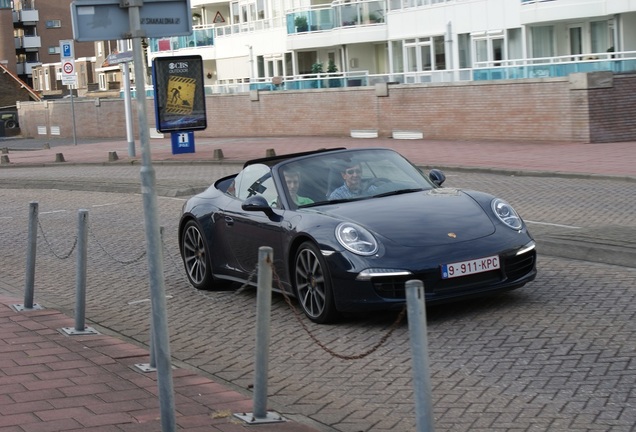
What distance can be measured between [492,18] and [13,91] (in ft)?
173

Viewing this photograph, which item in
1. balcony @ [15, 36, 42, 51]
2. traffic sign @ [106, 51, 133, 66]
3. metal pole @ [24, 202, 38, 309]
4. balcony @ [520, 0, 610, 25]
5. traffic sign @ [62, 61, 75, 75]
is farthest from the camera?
balcony @ [15, 36, 42, 51]

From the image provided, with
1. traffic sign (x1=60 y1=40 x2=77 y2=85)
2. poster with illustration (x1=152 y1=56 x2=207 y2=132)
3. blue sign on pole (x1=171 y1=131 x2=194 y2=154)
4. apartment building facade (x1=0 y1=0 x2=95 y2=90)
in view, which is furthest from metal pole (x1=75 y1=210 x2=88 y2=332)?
apartment building facade (x1=0 y1=0 x2=95 y2=90)

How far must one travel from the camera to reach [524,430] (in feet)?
19.4

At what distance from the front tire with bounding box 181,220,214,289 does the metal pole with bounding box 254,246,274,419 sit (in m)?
4.41

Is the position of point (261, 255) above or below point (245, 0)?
below

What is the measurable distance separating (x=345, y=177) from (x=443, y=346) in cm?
242

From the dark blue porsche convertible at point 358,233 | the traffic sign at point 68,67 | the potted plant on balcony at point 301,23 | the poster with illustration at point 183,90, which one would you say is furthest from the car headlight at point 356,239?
the potted plant on balcony at point 301,23

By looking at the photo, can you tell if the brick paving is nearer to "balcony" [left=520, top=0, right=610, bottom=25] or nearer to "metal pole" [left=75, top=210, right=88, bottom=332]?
"metal pole" [left=75, top=210, right=88, bottom=332]

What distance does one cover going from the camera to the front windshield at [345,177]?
32.0ft

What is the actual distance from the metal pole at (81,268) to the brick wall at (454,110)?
20906mm

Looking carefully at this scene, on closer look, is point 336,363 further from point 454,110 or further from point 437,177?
point 454,110

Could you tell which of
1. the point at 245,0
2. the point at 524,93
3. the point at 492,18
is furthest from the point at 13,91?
the point at 524,93

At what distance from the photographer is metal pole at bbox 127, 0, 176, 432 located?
5586 mm

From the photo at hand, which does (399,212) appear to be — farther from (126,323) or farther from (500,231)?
(126,323)
